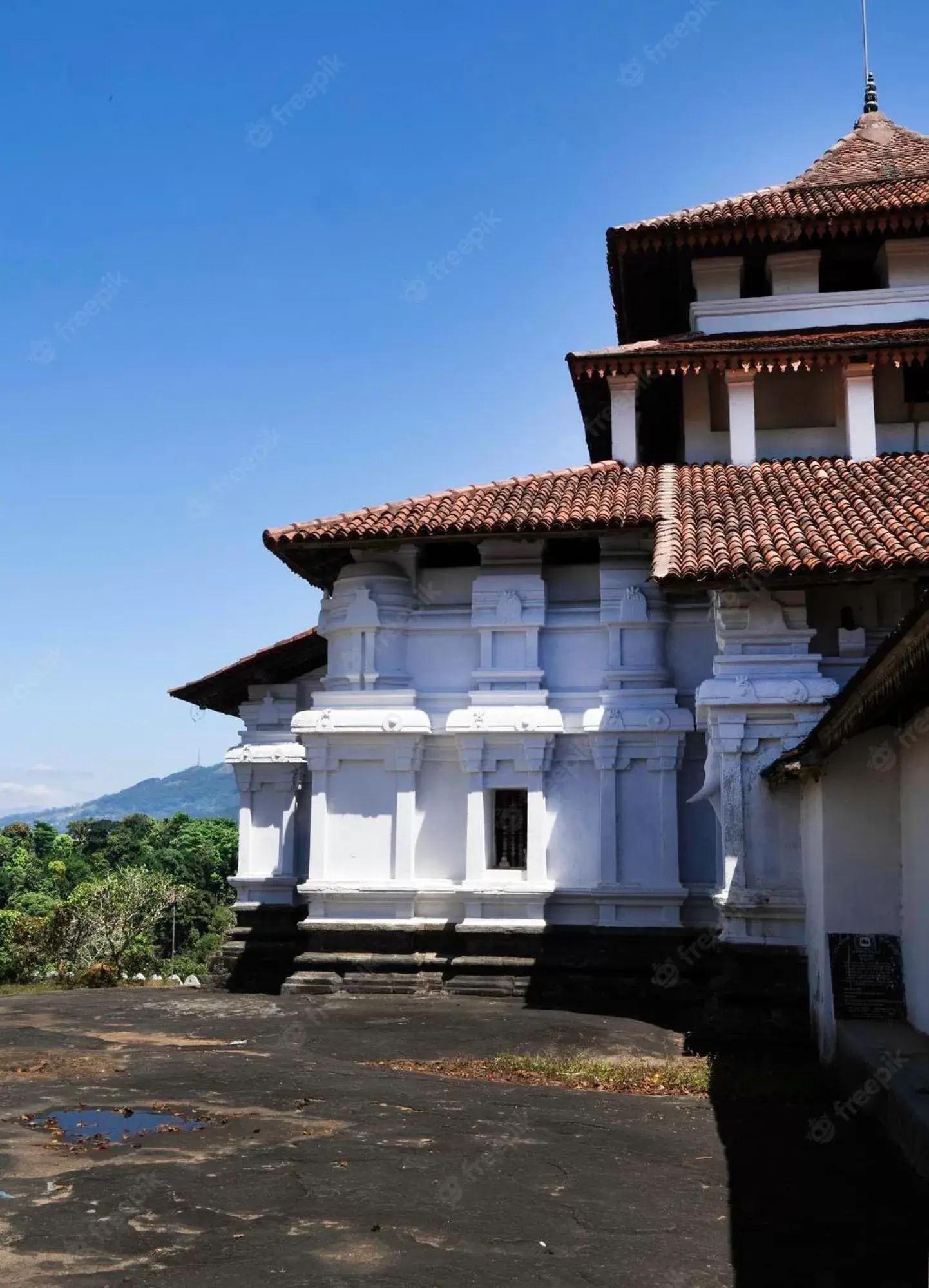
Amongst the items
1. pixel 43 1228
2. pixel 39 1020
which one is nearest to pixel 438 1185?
pixel 43 1228

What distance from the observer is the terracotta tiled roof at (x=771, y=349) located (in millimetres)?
16562

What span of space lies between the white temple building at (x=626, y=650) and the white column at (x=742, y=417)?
38mm

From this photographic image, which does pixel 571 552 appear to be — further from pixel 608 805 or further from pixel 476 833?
pixel 476 833

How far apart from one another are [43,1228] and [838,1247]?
13.0ft

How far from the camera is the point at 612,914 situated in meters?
14.9

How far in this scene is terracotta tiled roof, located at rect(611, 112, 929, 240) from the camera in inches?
707

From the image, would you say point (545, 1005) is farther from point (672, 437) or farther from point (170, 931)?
point (170, 931)

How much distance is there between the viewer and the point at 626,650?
15391 millimetres

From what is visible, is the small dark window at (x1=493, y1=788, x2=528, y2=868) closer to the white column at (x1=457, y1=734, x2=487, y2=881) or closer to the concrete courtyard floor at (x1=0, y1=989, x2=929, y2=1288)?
the white column at (x1=457, y1=734, x2=487, y2=881)

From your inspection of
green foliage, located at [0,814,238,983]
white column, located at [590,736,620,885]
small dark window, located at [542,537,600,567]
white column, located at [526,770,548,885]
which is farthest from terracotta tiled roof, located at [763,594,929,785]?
green foliage, located at [0,814,238,983]

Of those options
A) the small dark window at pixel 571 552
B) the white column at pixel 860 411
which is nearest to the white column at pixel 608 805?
the small dark window at pixel 571 552

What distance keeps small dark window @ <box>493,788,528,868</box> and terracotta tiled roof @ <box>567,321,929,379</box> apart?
6.48 meters

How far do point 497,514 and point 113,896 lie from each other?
2524 centimetres

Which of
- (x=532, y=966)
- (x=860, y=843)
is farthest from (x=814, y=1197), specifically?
(x=532, y=966)
